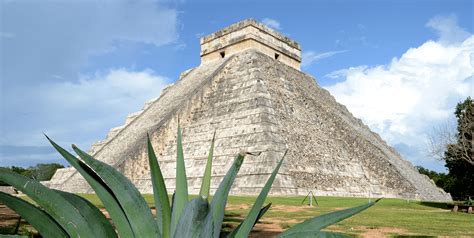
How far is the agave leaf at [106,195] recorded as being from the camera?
5.63 feet

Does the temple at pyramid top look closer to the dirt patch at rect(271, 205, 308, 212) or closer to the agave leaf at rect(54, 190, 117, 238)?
the dirt patch at rect(271, 205, 308, 212)

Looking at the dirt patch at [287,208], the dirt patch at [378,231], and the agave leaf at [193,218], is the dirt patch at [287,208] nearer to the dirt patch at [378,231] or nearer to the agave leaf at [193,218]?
the dirt patch at [378,231]

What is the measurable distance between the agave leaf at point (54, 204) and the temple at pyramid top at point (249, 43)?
21.7 meters

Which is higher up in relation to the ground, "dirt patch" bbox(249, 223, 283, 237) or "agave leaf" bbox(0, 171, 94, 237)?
"agave leaf" bbox(0, 171, 94, 237)

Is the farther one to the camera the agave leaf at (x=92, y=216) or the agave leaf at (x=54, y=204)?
the agave leaf at (x=92, y=216)

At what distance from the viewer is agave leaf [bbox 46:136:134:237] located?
171 cm

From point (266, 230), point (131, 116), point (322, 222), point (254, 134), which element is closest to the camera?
point (322, 222)

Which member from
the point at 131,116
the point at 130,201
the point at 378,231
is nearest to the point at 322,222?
the point at 130,201

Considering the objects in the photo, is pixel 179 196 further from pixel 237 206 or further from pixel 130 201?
pixel 237 206

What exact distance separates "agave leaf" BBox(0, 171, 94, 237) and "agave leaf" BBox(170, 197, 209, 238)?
0.47 metres

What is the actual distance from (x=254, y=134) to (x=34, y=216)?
49.0 feet

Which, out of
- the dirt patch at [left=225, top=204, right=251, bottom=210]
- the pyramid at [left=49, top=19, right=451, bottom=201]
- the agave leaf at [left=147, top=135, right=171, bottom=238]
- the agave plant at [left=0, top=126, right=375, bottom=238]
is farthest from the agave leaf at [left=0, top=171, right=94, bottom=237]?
the pyramid at [left=49, top=19, right=451, bottom=201]

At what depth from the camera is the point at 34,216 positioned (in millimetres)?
1666

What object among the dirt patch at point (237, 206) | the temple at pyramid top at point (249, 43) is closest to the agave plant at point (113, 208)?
the dirt patch at point (237, 206)
